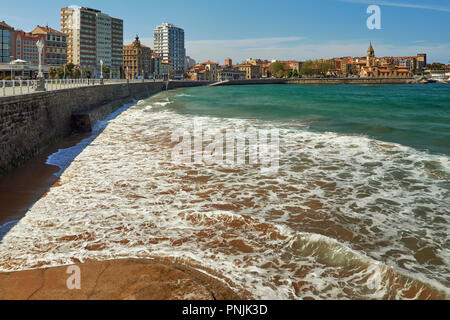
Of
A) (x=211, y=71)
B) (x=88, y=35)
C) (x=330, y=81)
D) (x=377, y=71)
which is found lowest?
(x=330, y=81)

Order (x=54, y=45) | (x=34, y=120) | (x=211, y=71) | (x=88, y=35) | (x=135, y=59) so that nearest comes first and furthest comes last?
1. (x=34, y=120)
2. (x=54, y=45)
3. (x=88, y=35)
4. (x=135, y=59)
5. (x=211, y=71)

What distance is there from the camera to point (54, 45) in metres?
107

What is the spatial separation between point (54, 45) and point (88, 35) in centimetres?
1971

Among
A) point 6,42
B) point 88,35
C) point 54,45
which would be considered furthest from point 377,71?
point 6,42

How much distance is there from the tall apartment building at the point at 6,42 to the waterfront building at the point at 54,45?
17348 mm

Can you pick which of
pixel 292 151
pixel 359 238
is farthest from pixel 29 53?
pixel 359 238

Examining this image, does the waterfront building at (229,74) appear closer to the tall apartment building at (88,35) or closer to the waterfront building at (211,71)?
the waterfront building at (211,71)

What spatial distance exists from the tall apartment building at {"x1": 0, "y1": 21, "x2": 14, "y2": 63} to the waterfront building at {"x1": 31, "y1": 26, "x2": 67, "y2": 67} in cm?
1735

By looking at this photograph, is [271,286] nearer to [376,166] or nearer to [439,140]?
[376,166]

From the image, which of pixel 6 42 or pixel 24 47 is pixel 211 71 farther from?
pixel 6 42

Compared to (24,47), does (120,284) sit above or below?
below

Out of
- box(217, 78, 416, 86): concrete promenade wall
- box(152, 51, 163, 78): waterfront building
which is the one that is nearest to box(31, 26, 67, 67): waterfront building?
box(217, 78, 416, 86): concrete promenade wall

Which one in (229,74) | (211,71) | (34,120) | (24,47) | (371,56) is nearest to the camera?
(34,120)

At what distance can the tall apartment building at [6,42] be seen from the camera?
83.8m
